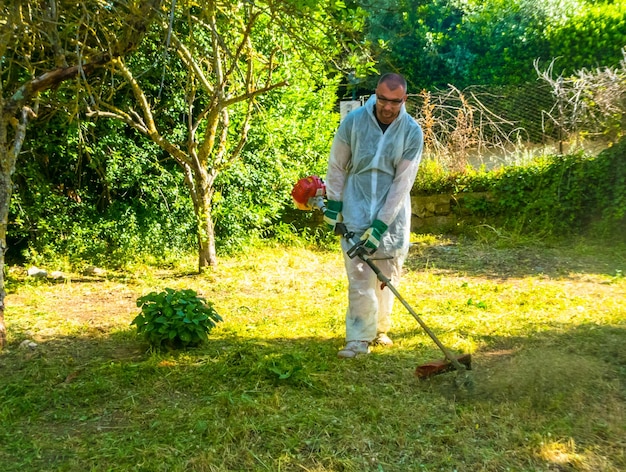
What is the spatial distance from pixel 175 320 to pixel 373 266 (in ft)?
4.86

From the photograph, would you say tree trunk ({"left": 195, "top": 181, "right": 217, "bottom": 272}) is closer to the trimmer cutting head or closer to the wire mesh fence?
the trimmer cutting head

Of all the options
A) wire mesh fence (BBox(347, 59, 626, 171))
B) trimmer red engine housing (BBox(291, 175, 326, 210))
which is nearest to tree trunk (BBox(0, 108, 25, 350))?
trimmer red engine housing (BBox(291, 175, 326, 210))

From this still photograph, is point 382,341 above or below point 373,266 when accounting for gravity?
below

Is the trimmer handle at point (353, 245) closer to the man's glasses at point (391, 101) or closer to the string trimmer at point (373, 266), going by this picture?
the string trimmer at point (373, 266)

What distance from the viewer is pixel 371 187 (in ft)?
13.8

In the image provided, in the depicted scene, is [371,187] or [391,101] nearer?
[391,101]

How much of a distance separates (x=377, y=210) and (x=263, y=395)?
148 centimetres

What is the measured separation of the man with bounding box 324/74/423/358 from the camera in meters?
4.11

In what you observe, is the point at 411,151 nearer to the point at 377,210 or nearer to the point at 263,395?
the point at 377,210

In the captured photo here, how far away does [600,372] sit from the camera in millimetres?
3682

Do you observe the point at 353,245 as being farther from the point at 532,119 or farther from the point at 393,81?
the point at 532,119

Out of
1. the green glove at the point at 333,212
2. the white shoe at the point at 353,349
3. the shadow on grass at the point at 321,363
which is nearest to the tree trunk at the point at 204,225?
the shadow on grass at the point at 321,363

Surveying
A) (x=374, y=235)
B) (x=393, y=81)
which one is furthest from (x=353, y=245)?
(x=393, y=81)

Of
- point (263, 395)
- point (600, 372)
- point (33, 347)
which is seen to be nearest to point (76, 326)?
point (33, 347)
